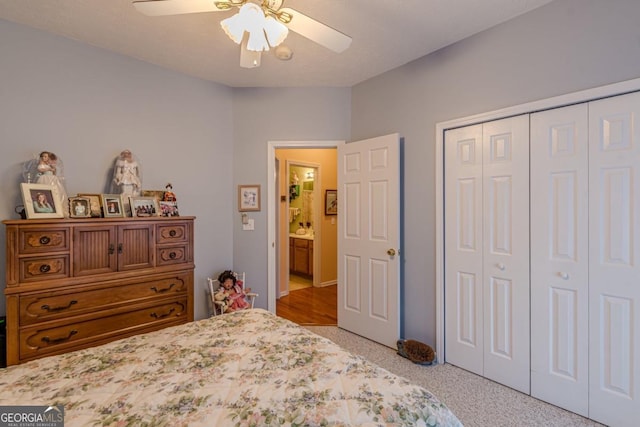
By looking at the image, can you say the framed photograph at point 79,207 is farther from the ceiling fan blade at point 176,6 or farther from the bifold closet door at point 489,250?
the bifold closet door at point 489,250

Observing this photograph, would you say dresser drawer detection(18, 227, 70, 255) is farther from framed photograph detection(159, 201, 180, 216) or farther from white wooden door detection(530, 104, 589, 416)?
white wooden door detection(530, 104, 589, 416)

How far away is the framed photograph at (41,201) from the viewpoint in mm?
1997

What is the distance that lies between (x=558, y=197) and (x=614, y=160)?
0.34m

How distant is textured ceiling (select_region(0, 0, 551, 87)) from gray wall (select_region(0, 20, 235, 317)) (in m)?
0.16

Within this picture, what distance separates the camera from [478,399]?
216 cm

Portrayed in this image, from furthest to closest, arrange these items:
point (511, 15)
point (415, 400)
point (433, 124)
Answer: point (433, 124)
point (511, 15)
point (415, 400)

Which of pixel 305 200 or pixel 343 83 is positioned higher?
pixel 343 83

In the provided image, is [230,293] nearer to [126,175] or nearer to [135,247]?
[135,247]

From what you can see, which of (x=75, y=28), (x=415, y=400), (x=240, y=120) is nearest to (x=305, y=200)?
(x=240, y=120)

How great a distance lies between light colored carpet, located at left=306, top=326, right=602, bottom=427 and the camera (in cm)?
193

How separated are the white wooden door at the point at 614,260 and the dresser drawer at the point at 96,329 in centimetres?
293

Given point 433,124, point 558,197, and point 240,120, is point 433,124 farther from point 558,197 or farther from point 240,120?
point 240,120

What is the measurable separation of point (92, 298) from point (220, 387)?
163 cm

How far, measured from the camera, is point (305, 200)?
646cm
